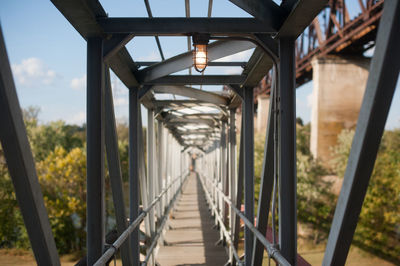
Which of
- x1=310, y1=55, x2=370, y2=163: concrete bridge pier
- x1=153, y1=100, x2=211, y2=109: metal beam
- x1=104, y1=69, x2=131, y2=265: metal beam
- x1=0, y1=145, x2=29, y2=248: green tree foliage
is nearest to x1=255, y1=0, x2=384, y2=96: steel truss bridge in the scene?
x1=310, y1=55, x2=370, y2=163: concrete bridge pier

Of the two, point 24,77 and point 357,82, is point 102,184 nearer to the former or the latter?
point 357,82

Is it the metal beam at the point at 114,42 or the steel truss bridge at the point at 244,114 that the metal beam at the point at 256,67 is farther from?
the metal beam at the point at 114,42

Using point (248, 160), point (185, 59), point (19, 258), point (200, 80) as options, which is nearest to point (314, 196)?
point (19, 258)

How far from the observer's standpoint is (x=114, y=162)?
4066 millimetres

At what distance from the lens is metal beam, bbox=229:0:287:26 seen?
126 inches

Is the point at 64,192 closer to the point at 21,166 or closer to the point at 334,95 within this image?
the point at 334,95

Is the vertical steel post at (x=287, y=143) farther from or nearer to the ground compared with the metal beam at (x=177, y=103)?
nearer to the ground

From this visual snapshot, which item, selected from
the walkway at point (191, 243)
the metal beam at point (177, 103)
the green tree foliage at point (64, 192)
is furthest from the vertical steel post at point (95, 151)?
the green tree foliage at point (64, 192)

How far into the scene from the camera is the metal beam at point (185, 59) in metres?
4.57

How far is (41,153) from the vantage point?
38.5 metres

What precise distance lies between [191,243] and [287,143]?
20.9 ft

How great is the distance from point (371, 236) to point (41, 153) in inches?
1142

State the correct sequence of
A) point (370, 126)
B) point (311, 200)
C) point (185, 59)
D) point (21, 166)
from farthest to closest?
point (311, 200), point (185, 59), point (21, 166), point (370, 126)

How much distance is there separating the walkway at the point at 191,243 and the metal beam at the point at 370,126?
5.58 m
